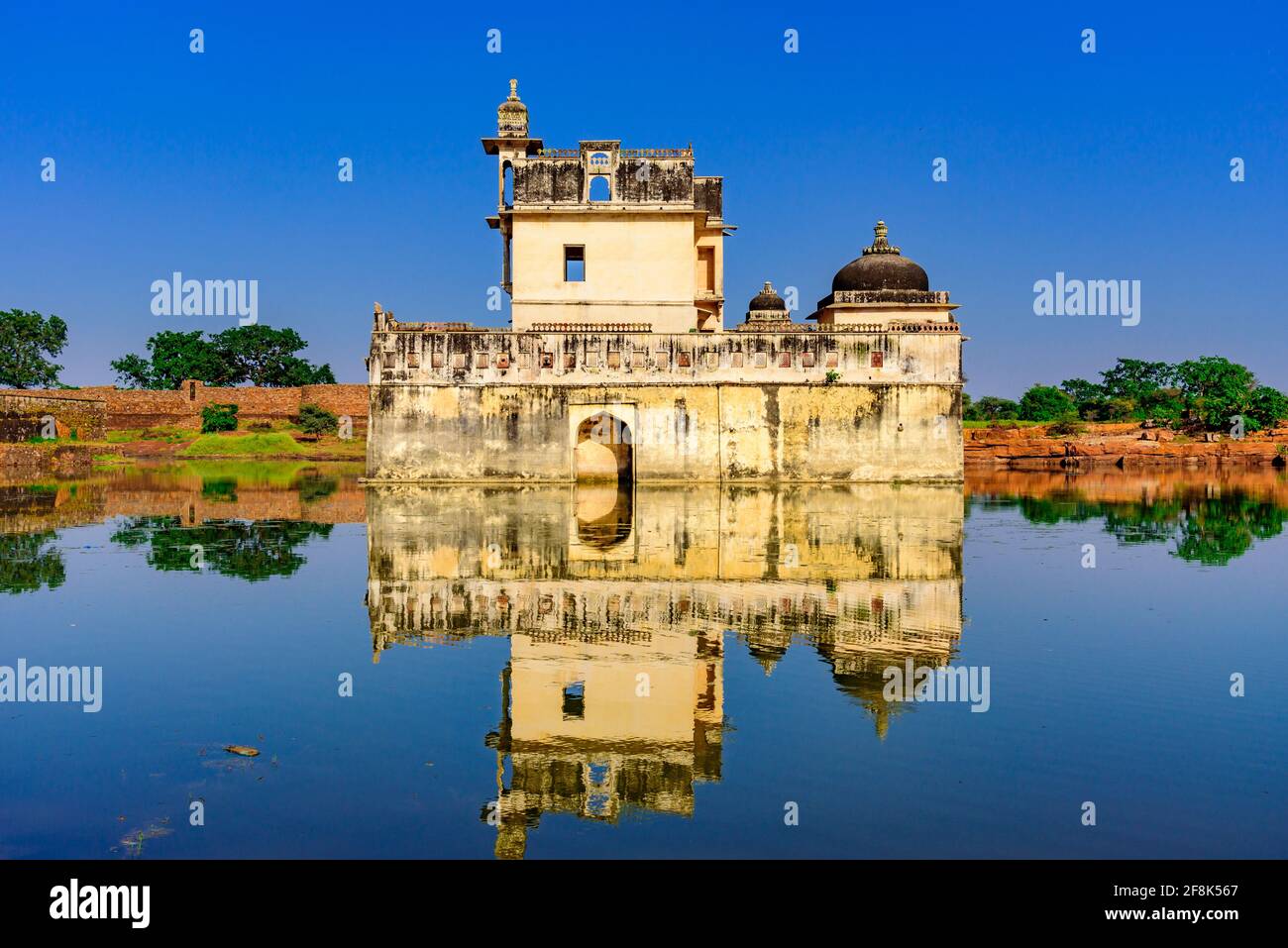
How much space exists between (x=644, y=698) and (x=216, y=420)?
57948 mm

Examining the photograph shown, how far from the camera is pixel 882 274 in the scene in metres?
36.1

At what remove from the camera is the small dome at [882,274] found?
36000mm

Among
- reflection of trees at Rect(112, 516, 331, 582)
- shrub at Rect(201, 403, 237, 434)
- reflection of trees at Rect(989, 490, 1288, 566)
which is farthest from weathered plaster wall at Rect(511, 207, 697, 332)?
shrub at Rect(201, 403, 237, 434)

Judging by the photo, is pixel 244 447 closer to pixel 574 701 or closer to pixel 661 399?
pixel 661 399

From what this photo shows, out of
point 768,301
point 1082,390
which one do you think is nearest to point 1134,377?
point 1082,390

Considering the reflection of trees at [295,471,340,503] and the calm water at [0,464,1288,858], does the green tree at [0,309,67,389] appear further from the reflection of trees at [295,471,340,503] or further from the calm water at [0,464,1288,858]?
the calm water at [0,464,1288,858]

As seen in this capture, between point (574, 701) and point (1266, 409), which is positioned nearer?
point (574, 701)

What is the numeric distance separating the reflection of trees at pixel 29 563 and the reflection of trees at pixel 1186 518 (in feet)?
51.2

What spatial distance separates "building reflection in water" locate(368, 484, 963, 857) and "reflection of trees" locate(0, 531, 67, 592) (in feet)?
13.2

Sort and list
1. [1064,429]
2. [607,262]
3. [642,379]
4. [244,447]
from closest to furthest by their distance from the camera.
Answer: [642,379]
[607,262]
[244,447]
[1064,429]

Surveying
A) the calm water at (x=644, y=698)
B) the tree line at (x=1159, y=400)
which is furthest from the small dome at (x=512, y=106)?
the tree line at (x=1159, y=400)

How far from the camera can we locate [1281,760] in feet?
23.5

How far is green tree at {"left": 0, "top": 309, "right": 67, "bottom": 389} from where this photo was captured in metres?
75.8
